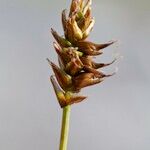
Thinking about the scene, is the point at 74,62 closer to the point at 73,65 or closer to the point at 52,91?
the point at 73,65

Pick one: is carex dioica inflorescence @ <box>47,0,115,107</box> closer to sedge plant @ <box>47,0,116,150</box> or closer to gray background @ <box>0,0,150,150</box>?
sedge plant @ <box>47,0,116,150</box>

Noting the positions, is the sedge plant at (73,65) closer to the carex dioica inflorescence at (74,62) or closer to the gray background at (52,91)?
the carex dioica inflorescence at (74,62)

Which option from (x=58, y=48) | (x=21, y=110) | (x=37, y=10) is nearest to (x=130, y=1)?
(x=37, y=10)

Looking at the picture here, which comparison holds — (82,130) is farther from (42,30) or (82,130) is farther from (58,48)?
(58,48)

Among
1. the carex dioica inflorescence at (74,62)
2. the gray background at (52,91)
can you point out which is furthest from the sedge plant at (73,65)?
the gray background at (52,91)

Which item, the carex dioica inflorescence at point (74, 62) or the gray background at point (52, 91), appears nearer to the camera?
the carex dioica inflorescence at point (74, 62)

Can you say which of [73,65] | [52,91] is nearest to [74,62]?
[73,65]
